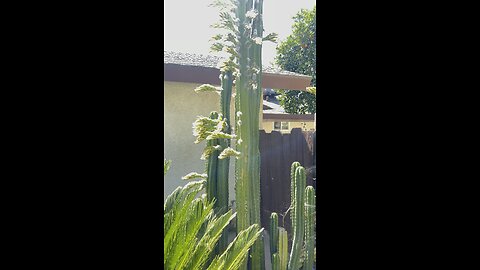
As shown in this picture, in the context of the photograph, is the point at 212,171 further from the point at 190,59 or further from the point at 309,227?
the point at 190,59

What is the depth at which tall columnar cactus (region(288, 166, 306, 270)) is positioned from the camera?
91.4 inches

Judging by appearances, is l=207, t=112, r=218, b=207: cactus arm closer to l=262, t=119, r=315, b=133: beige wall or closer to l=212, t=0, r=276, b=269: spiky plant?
l=212, t=0, r=276, b=269: spiky plant

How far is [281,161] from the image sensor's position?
300 centimetres

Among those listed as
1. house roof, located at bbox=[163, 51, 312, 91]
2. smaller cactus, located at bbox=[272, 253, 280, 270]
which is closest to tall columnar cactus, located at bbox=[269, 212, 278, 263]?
smaller cactus, located at bbox=[272, 253, 280, 270]

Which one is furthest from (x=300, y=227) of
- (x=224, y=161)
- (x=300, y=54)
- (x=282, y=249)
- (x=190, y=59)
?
(x=300, y=54)

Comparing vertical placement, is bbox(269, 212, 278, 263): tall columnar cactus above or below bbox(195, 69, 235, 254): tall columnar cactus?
below

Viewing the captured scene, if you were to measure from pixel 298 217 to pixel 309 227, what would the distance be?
0.26 feet

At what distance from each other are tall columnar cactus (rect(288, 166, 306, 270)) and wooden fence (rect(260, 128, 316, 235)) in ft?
1.77

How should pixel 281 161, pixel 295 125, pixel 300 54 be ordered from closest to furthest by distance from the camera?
pixel 281 161 < pixel 295 125 < pixel 300 54

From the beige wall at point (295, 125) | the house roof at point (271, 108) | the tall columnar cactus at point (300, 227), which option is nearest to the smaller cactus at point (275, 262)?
the tall columnar cactus at point (300, 227)
